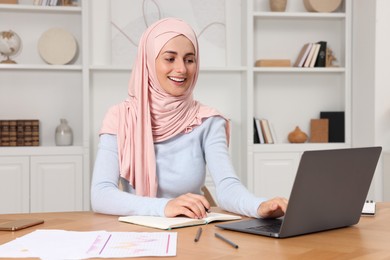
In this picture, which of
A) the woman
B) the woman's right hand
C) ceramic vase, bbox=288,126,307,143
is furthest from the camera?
ceramic vase, bbox=288,126,307,143

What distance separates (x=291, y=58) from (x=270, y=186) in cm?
101

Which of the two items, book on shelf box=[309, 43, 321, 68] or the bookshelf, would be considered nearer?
the bookshelf

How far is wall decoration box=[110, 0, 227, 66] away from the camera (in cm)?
445

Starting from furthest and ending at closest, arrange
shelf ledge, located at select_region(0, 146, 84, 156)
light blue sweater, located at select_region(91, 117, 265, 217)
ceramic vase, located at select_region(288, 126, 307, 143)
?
ceramic vase, located at select_region(288, 126, 307, 143) → shelf ledge, located at select_region(0, 146, 84, 156) → light blue sweater, located at select_region(91, 117, 265, 217)

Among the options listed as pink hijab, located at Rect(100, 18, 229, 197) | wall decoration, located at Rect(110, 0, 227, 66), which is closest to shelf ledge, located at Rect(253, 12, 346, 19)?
wall decoration, located at Rect(110, 0, 227, 66)

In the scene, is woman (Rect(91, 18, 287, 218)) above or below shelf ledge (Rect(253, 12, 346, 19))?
below

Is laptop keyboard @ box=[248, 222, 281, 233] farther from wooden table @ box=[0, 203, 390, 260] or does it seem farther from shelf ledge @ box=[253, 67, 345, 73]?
shelf ledge @ box=[253, 67, 345, 73]

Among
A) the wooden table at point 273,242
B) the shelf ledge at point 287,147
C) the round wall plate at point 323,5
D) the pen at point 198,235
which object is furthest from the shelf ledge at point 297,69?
the pen at point 198,235

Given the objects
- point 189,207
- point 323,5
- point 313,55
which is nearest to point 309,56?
point 313,55

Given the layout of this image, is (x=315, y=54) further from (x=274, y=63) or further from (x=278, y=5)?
(x=278, y=5)

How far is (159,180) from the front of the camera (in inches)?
84.9

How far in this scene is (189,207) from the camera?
1.65m

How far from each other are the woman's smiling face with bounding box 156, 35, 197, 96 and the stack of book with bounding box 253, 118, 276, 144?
92.4 inches

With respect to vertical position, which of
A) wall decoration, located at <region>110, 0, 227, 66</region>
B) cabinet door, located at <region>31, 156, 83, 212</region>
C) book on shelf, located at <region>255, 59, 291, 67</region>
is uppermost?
wall decoration, located at <region>110, 0, 227, 66</region>
